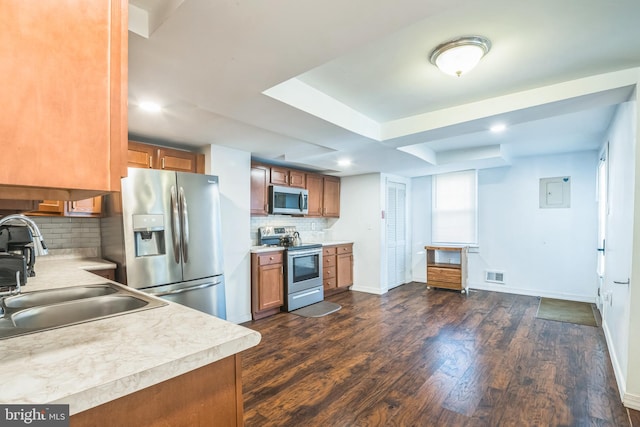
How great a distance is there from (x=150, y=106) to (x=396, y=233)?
453cm

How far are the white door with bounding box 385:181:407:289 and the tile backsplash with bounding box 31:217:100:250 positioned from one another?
4.19 m

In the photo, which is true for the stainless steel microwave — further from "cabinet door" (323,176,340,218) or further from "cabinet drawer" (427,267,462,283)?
"cabinet drawer" (427,267,462,283)

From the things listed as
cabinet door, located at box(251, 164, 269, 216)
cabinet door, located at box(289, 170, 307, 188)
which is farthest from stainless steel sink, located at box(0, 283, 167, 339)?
cabinet door, located at box(289, 170, 307, 188)

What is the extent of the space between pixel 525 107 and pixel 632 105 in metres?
0.65

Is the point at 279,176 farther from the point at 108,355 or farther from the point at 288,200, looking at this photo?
the point at 108,355

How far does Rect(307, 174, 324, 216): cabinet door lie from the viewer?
5121 mm

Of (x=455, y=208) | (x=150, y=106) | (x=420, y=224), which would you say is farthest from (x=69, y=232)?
(x=455, y=208)

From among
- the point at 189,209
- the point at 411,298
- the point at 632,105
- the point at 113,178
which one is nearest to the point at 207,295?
the point at 189,209

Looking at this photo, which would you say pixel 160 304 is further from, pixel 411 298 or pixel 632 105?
pixel 411 298

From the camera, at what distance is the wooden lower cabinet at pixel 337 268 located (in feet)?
16.2

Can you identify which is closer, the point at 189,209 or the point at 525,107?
the point at 525,107

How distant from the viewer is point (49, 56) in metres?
0.51

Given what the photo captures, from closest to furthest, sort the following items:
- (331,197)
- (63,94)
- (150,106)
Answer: (63,94), (150,106), (331,197)

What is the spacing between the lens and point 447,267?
5312mm
